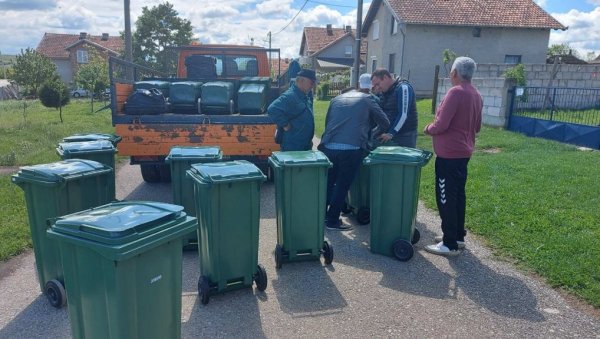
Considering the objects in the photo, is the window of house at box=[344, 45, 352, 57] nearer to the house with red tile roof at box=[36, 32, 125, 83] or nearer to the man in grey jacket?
the house with red tile roof at box=[36, 32, 125, 83]

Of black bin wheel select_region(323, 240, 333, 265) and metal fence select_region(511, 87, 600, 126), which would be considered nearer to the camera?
black bin wheel select_region(323, 240, 333, 265)

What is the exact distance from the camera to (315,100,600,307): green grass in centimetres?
418

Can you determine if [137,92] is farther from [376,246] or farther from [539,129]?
[539,129]

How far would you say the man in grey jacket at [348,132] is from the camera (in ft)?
16.0

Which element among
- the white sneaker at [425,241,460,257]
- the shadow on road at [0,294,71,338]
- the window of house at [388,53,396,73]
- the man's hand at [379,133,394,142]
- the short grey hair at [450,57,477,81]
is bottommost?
the shadow on road at [0,294,71,338]

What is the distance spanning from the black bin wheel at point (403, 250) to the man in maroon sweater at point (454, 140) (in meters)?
0.35

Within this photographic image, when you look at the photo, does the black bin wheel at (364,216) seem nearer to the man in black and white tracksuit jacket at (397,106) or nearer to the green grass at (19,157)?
the man in black and white tracksuit jacket at (397,106)

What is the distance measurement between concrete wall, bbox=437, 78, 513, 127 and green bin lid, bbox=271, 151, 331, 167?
10177 millimetres

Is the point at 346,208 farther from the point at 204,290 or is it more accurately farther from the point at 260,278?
the point at 204,290

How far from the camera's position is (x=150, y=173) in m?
7.45

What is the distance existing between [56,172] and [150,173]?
13.2 ft

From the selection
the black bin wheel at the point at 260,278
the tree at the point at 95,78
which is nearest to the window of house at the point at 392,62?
the tree at the point at 95,78

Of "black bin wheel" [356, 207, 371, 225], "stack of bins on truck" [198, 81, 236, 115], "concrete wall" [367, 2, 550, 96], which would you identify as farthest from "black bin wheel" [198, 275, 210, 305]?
"concrete wall" [367, 2, 550, 96]

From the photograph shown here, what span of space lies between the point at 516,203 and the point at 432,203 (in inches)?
43.3
